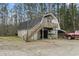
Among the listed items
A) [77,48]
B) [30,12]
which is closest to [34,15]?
[30,12]

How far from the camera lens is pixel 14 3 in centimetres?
573

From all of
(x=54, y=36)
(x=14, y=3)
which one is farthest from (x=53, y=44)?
(x=14, y=3)

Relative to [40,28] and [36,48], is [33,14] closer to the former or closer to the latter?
[40,28]

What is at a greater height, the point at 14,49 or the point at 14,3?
the point at 14,3

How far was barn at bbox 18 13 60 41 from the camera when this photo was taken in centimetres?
572

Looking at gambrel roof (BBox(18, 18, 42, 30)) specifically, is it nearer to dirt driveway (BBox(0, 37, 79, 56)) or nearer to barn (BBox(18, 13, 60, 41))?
barn (BBox(18, 13, 60, 41))

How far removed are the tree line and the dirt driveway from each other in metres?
0.09

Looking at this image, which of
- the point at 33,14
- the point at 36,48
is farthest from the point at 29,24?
the point at 36,48

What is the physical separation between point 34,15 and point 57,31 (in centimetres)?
24

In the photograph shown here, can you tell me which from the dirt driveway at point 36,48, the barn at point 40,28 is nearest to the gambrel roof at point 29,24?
the barn at point 40,28

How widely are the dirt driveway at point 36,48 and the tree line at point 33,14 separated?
0.28ft

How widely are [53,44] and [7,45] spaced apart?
387mm

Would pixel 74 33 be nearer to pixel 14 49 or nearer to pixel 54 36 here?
pixel 54 36

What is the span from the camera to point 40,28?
18.8 feet
